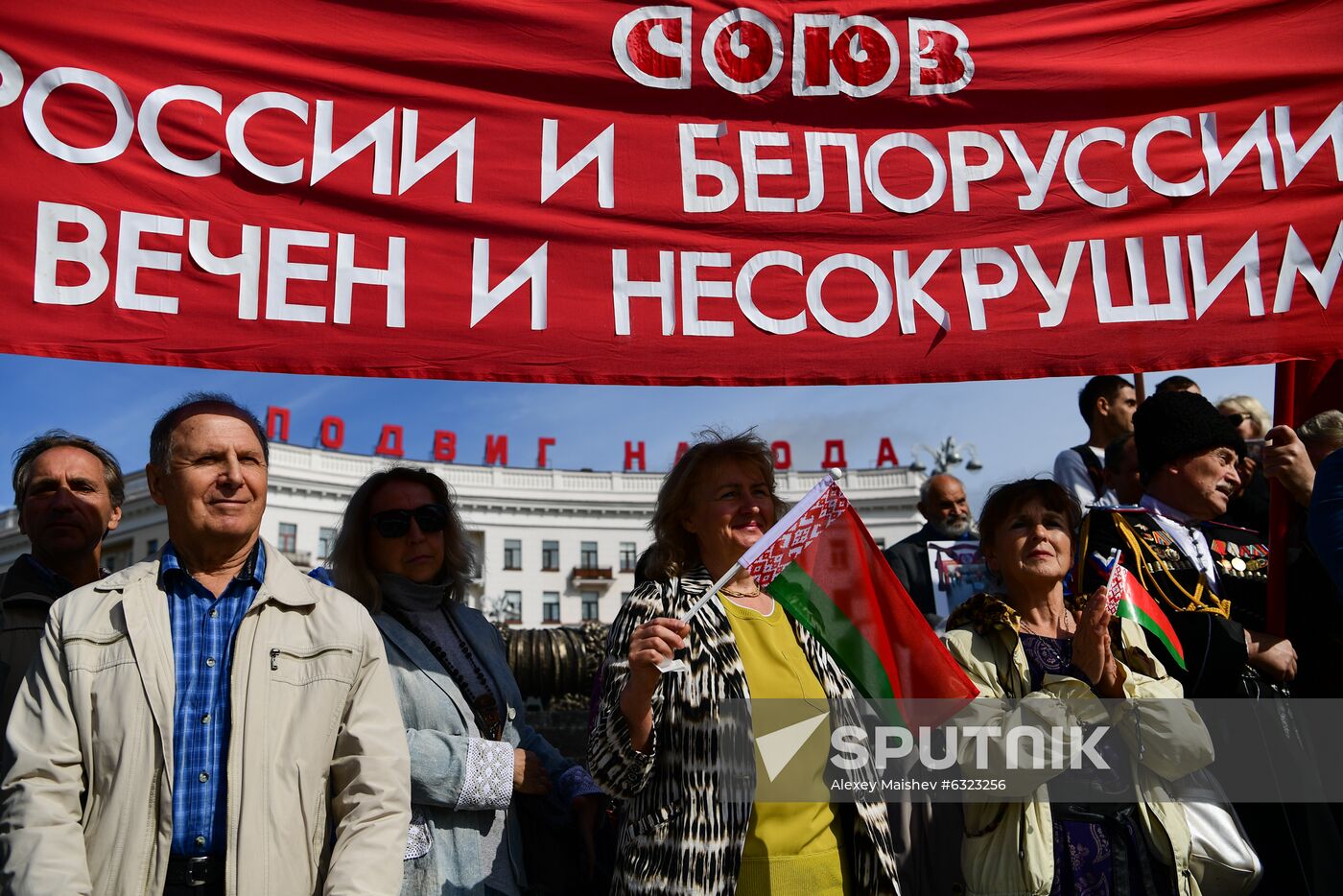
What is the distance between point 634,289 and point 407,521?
3.26 feet

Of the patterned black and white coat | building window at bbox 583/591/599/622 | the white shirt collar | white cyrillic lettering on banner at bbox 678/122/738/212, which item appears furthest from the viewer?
building window at bbox 583/591/599/622

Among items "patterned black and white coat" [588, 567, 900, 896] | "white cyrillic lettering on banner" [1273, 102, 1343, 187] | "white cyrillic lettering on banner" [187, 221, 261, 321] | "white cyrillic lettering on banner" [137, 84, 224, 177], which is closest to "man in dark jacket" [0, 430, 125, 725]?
"white cyrillic lettering on banner" [187, 221, 261, 321]

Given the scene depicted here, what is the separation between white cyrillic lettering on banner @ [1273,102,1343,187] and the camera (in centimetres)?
390

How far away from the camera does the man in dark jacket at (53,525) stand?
10.8 feet

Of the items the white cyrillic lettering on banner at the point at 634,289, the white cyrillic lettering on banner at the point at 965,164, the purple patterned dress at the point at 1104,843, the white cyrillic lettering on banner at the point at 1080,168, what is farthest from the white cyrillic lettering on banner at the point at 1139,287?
the white cyrillic lettering on banner at the point at 634,289

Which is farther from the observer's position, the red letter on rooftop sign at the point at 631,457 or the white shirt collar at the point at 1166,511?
the red letter on rooftop sign at the point at 631,457

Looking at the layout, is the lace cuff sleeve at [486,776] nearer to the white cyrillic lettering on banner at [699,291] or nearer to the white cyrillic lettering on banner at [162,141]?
the white cyrillic lettering on banner at [699,291]

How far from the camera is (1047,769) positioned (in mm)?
3309

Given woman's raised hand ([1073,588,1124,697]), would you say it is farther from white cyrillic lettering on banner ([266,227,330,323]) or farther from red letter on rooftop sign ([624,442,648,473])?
red letter on rooftop sign ([624,442,648,473])

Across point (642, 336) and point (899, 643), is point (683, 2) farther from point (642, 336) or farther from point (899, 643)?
point (899, 643)

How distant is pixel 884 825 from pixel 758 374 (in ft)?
4.27

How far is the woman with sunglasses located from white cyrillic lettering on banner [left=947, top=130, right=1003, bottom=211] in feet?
6.20

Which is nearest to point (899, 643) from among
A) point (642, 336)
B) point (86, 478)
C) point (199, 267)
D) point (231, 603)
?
point (642, 336)

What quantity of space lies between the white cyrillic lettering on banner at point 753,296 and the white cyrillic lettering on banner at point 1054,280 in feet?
2.33
